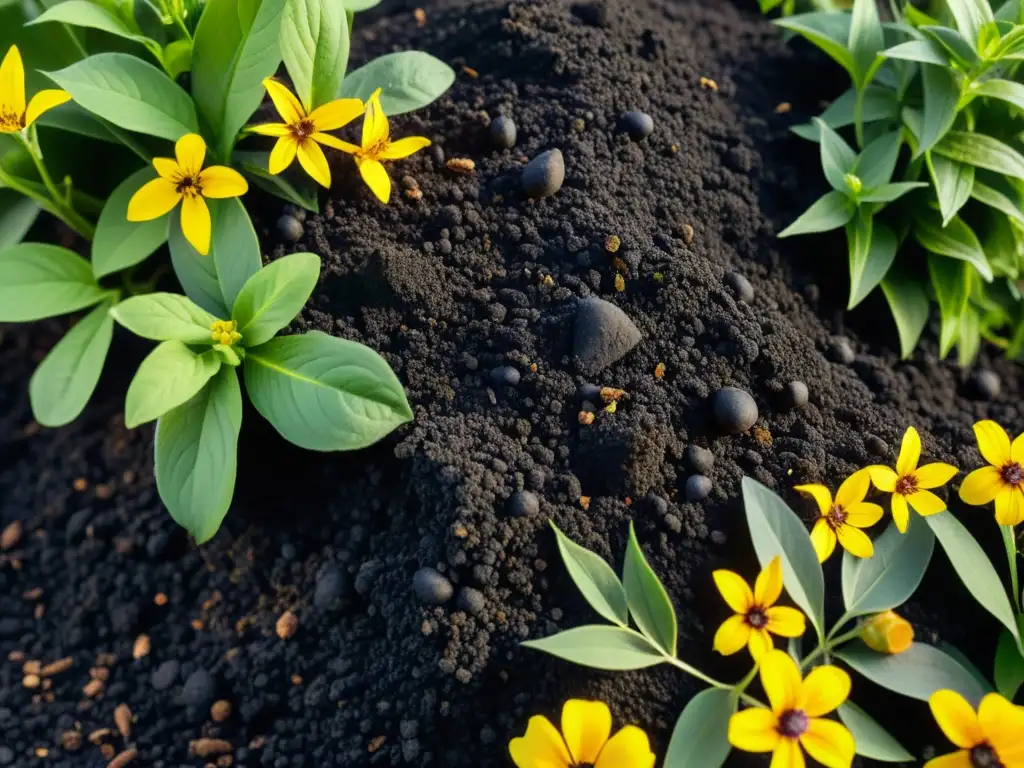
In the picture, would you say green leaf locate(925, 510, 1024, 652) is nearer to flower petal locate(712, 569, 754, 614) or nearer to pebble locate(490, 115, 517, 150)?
flower petal locate(712, 569, 754, 614)

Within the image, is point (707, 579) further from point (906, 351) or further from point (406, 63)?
point (406, 63)

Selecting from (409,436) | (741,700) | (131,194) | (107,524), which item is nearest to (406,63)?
(131,194)

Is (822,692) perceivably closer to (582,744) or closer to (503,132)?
(582,744)

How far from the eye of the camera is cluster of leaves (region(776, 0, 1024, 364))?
1389 millimetres

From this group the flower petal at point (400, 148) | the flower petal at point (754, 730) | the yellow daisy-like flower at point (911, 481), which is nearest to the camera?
the flower petal at point (754, 730)

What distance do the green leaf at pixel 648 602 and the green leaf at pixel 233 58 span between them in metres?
0.88

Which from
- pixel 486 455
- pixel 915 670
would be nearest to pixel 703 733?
pixel 915 670

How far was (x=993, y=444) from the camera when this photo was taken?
1184 mm

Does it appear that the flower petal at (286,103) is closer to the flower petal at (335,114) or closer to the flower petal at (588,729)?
the flower petal at (335,114)

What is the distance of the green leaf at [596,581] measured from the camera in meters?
1.05

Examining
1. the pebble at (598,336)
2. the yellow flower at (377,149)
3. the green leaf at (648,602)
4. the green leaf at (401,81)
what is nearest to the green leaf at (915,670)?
the green leaf at (648,602)

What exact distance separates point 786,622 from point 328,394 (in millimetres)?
651

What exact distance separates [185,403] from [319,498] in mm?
248

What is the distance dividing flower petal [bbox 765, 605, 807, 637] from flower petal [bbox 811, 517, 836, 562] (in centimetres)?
15
